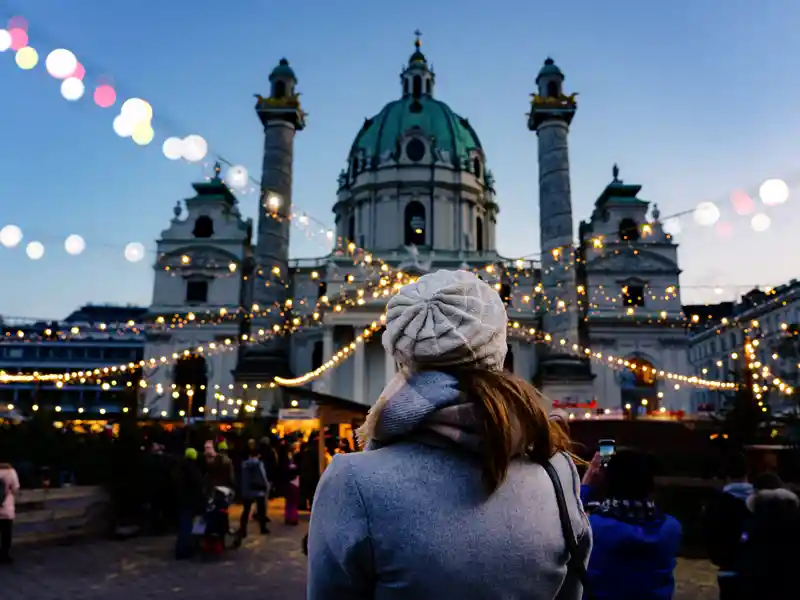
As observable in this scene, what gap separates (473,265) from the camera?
46.1 meters

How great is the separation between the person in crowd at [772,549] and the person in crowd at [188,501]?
27.8ft

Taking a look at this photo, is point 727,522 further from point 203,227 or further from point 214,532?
point 203,227

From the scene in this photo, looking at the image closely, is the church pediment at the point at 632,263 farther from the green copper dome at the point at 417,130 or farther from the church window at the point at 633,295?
the green copper dome at the point at 417,130

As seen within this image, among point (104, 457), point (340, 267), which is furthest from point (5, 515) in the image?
point (340, 267)

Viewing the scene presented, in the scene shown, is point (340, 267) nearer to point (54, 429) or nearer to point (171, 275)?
point (171, 275)

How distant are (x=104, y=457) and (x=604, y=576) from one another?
1225 cm

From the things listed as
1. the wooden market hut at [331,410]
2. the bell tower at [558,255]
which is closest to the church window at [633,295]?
the bell tower at [558,255]

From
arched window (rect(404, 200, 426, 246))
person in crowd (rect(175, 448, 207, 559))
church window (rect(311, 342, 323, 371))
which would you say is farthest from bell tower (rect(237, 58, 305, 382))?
person in crowd (rect(175, 448, 207, 559))

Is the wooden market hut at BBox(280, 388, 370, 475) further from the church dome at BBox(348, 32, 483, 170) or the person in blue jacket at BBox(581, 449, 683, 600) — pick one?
the church dome at BBox(348, 32, 483, 170)

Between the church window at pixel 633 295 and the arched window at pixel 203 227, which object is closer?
the church window at pixel 633 295

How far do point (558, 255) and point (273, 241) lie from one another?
17.3 m

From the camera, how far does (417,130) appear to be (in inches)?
2148

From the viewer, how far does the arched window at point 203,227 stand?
45938 mm

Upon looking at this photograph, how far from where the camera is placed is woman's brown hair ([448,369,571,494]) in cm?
152
